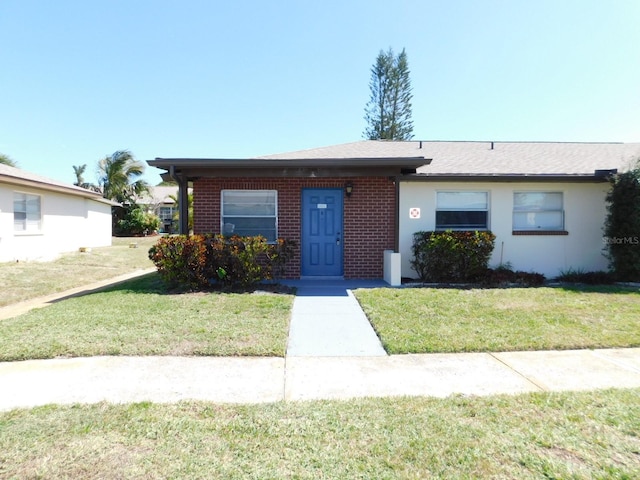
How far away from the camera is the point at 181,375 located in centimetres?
366

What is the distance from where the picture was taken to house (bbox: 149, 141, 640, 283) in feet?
30.1

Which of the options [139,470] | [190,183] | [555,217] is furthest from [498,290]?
[190,183]

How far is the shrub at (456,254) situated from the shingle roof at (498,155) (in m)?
1.67

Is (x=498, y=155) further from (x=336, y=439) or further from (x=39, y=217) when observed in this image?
(x=39, y=217)

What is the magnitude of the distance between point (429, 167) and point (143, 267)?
1022 centimetres

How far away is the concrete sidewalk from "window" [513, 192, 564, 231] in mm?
5710

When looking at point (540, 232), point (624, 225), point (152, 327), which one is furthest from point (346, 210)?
point (624, 225)

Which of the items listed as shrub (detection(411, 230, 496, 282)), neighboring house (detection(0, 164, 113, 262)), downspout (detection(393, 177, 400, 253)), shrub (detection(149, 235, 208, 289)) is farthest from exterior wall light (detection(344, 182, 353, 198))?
neighboring house (detection(0, 164, 113, 262))

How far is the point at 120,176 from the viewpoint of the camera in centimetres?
2883

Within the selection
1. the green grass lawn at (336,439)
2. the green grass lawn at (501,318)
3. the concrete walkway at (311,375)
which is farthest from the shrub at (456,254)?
the green grass lawn at (336,439)

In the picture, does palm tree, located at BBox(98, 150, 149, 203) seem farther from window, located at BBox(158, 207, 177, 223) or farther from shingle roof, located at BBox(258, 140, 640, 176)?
shingle roof, located at BBox(258, 140, 640, 176)

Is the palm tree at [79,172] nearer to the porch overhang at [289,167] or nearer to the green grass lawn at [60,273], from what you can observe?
the green grass lawn at [60,273]

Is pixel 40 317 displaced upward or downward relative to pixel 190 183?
downward

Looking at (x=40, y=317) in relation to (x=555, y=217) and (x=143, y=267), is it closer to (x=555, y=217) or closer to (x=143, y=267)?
(x=143, y=267)
